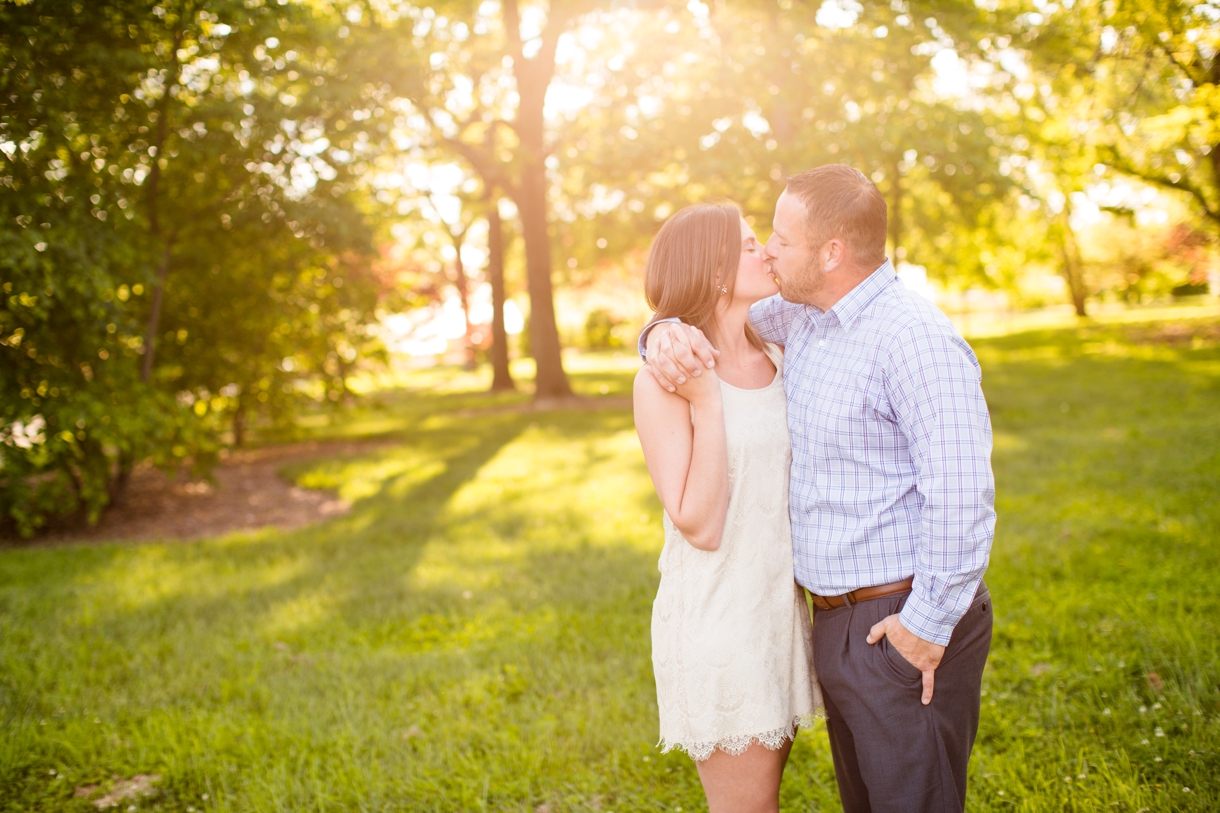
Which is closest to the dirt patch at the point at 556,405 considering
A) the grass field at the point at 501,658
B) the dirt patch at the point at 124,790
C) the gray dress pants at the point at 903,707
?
the grass field at the point at 501,658

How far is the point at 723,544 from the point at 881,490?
17.9 inches

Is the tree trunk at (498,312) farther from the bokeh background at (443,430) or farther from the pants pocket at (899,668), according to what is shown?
the pants pocket at (899,668)

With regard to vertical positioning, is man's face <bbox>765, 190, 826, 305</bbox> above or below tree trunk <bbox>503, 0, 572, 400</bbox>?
below

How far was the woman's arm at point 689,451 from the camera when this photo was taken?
2.21 metres

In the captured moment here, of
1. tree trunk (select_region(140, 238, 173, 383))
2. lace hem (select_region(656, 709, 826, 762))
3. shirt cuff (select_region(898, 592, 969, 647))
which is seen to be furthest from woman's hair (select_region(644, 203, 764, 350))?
tree trunk (select_region(140, 238, 173, 383))

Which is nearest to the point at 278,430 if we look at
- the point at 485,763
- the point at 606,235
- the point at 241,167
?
the point at 241,167

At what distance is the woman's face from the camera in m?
2.39

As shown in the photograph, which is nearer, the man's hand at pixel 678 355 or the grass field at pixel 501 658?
the man's hand at pixel 678 355

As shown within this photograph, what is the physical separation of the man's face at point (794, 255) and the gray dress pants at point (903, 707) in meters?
0.87

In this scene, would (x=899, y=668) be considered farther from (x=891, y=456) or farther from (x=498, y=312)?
(x=498, y=312)

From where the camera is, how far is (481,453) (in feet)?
40.9

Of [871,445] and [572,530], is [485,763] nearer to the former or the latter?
[871,445]

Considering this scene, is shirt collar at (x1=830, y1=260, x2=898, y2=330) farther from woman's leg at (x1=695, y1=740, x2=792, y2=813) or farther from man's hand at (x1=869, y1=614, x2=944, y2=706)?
woman's leg at (x1=695, y1=740, x2=792, y2=813)

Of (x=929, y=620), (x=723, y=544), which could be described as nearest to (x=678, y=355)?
(x=723, y=544)
